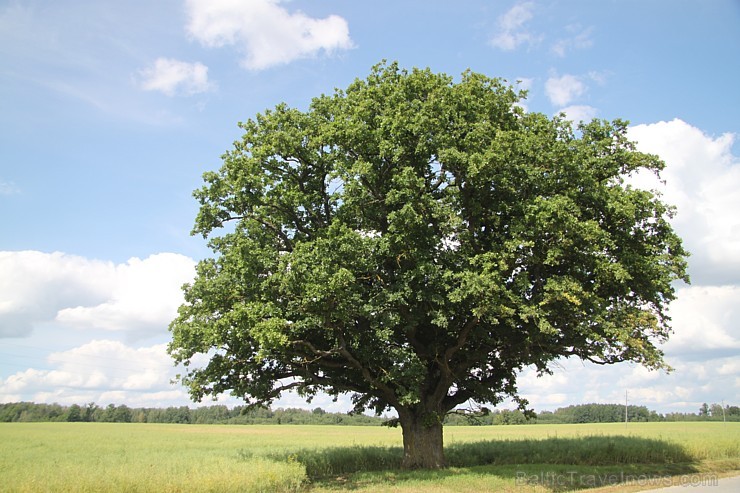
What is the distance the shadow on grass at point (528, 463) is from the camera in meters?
19.6

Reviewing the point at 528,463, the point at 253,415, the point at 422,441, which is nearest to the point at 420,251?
the point at 422,441

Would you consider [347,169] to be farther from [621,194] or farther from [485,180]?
[621,194]

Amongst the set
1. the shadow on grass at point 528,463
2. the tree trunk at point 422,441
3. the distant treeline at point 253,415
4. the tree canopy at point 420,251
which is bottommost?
the distant treeline at point 253,415

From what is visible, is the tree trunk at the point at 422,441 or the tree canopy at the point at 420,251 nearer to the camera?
the tree canopy at the point at 420,251

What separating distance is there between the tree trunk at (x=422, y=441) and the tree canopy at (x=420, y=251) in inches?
2.7

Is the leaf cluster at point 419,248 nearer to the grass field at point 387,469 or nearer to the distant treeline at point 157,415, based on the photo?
the grass field at point 387,469

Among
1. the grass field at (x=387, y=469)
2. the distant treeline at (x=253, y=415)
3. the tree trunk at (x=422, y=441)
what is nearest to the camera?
the grass field at (x=387, y=469)

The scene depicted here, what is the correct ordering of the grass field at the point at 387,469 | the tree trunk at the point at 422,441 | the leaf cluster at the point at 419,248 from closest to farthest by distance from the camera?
the grass field at the point at 387,469 → the leaf cluster at the point at 419,248 → the tree trunk at the point at 422,441

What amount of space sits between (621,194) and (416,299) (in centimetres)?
872

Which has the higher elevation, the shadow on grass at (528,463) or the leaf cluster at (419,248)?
the leaf cluster at (419,248)

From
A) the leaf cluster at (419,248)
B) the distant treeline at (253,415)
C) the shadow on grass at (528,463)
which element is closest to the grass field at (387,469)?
the shadow on grass at (528,463)

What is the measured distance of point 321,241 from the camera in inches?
699

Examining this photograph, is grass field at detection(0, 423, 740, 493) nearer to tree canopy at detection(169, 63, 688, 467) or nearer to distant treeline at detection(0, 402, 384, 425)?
tree canopy at detection(169, 63, 688, 467)

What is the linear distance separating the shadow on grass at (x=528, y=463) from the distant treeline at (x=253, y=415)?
62624 mm
